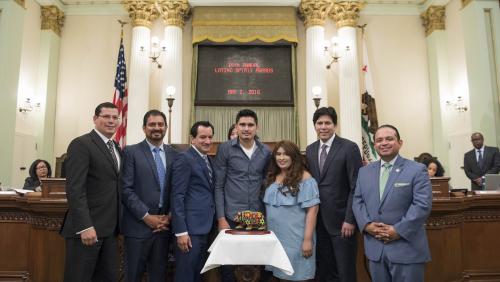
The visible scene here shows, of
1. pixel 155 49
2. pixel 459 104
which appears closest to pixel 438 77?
pixel 459 104

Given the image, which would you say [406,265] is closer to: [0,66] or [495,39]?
[495,39]

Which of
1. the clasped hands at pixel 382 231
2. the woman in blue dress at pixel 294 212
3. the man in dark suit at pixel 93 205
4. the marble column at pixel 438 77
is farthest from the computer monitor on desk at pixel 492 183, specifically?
the marble column at pixel 438 77

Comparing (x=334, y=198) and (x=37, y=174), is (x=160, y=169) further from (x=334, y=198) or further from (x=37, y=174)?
(x=37, y=174)

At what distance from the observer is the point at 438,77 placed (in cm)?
1026

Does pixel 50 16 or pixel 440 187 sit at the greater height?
pixel 50 16

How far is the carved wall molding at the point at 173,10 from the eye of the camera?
33.3ft

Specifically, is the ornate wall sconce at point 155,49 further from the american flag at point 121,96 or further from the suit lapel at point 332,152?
the suit lapel at point 332,152

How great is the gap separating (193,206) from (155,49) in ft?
26.3

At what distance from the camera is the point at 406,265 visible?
2.51 meters

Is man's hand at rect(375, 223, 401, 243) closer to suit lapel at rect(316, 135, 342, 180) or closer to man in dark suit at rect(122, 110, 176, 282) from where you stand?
suit lapel at rect(316, 135, 342, 180)

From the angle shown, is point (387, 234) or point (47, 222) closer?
point (387, 234)

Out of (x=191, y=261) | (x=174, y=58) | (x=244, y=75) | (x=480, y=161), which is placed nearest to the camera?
(x=191, y=261)

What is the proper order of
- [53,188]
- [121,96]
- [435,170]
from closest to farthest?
[53,188], [435,170], [121,96]

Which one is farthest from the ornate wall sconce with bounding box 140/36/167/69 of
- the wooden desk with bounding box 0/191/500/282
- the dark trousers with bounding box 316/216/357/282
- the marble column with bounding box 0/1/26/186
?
the dark trousers with bounding box 316/216/357/282
